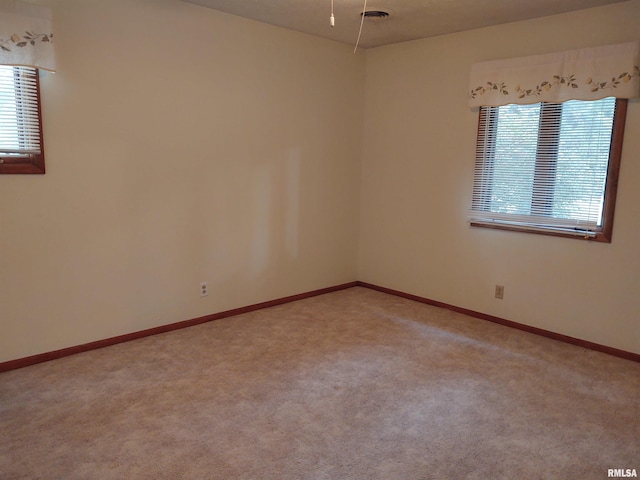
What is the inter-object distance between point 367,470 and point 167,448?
0.94 metres

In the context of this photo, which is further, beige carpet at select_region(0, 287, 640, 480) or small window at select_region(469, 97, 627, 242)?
small window at select_region(469, 97, 627, 242)

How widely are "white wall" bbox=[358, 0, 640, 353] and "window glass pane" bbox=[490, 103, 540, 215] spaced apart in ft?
0.78

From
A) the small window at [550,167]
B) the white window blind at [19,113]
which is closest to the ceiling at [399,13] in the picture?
the small window at [550,167]

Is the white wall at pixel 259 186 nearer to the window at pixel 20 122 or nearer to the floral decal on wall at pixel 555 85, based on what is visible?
the window at pixel 20 122

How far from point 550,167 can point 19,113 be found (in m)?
3.69

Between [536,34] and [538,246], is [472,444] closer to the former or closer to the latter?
[538,246]

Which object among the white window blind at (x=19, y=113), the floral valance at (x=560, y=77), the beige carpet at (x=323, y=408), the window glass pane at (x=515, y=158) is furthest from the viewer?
the window glass pane at (x=515, y=158)

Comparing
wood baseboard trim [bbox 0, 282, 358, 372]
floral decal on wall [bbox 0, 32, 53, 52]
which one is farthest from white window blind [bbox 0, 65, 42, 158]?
wood baseboard trim [bbox 0, 282, 358, 372]

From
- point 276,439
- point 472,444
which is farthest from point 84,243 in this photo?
point 472,444

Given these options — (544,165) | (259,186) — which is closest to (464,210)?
(544,165)

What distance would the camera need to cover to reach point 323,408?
103 inches

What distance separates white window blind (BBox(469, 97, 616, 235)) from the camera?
133 inches

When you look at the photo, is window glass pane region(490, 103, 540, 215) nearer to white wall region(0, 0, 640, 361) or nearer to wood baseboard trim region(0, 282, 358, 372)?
white wall region(0, 0, 640, 361)

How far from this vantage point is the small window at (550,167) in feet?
11.0
